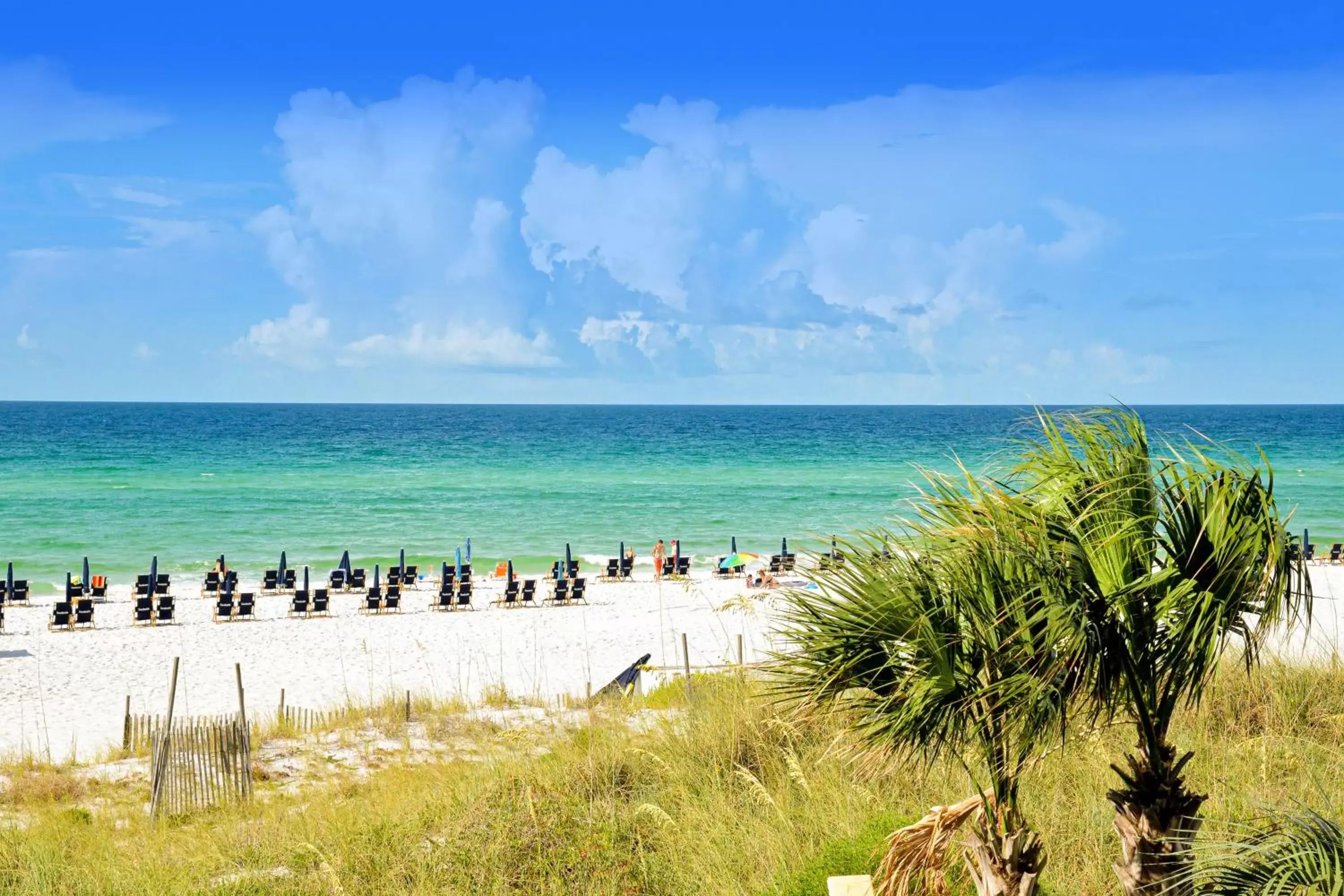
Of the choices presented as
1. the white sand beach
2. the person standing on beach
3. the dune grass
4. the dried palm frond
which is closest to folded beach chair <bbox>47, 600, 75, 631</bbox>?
the white sand beach

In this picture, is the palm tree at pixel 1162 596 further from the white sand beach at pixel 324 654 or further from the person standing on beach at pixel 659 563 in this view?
the person standing on beach at pixel 659 563

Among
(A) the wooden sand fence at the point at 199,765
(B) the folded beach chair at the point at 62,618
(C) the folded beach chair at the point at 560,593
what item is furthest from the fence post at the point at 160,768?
→ (C) the folded beach chair at the point at 560,593

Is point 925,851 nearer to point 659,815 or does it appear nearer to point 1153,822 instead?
point 1153,822

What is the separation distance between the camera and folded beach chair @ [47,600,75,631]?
19750 millimetres

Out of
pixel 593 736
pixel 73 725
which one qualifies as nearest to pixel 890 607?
pixel 593 736

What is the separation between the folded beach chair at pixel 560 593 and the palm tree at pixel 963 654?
754 inches

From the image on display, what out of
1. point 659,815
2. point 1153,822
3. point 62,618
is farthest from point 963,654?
point 62,618

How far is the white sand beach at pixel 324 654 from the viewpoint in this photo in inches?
547

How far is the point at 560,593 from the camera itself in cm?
2245

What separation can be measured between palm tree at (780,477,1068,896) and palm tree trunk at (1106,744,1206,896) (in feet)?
0.94

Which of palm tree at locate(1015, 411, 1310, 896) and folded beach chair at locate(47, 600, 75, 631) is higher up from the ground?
palm tree at locate(1015, 411, 1310, 896)

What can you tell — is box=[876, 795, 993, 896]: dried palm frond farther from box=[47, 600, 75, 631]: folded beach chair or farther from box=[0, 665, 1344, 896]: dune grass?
box=[47, 600, 75, 631]: folded beach chair

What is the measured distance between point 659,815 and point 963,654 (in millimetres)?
3088

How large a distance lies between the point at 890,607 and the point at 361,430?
102830 millimetres
